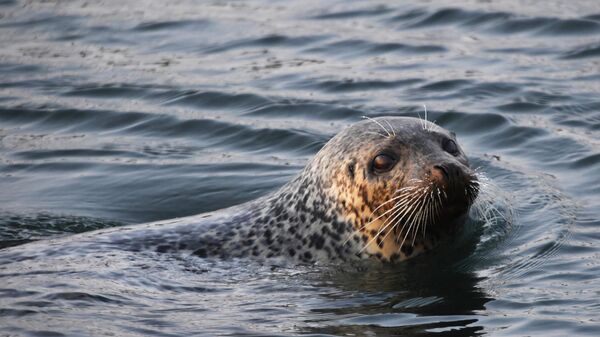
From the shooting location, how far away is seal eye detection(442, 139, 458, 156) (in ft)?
33.4

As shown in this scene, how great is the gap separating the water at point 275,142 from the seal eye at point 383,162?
76 centimetres

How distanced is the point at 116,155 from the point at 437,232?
17.3 ft

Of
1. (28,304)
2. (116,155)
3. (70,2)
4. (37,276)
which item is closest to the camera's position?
(28,304)

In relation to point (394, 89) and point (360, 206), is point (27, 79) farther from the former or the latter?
point (360, 206)

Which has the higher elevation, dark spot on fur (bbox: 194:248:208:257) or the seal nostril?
the seal nostril

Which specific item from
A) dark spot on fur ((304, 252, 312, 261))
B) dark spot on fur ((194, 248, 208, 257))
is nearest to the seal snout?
dark spot on fur ((304, 252, 312, 261))

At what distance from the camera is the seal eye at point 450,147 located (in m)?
10.2

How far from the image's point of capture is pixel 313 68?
663 inches

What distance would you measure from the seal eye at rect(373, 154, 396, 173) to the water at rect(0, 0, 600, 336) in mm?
761

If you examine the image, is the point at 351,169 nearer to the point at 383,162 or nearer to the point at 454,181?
the point at 383,162

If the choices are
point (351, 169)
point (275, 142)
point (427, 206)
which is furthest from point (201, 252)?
point (275, 142)

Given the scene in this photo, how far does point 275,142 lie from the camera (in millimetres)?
14562

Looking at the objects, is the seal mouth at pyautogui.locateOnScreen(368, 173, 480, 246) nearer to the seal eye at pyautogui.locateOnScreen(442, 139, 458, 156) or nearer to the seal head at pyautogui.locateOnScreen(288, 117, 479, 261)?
the seal head at pyautogui.locateOnScreen(288, 117, 479, 261)

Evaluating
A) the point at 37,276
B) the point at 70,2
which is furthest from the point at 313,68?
the point at 37,276
